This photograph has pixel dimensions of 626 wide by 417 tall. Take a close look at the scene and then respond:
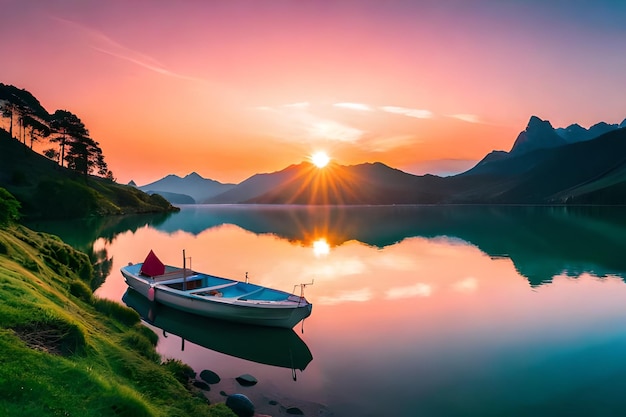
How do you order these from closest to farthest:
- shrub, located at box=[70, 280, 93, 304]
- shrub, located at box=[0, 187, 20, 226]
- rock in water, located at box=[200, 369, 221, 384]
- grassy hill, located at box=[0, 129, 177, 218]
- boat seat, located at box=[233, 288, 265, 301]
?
1. rock in water, located at box=[200, 369, 221, 384]
2. shrub, located at box=[70, 280, 93, 304]
3. boat seat, located at box=[233, 288, 265, 301]
4. shrub, located at box=[0, 187, 20, 226]
5. grassy hill, located at box=[0, 129, 177, 218]

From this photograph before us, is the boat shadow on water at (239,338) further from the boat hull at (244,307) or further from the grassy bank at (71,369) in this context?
the grassy bank at (71,369)

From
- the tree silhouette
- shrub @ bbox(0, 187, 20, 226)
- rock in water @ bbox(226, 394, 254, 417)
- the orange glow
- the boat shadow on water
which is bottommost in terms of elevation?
the boat shadow on water

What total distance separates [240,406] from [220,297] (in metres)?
13.8

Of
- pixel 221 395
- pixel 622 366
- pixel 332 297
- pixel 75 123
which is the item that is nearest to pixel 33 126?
pixel 75 123

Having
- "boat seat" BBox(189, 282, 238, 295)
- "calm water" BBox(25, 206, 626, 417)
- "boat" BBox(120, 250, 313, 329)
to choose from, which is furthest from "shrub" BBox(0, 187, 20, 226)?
"boat seat" BBox(189, 282, 238, 295)

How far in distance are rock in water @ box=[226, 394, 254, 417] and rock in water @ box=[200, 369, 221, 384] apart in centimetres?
335

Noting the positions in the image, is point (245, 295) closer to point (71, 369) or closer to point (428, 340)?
point (428, 340)

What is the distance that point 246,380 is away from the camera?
19.0m

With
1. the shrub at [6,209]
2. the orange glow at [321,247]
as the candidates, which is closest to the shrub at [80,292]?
the shrub at [6,209]

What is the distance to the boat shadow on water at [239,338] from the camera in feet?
74.6

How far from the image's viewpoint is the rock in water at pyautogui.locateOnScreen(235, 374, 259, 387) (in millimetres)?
18859

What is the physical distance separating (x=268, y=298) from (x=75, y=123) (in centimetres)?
15112

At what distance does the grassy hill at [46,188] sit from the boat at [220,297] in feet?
227

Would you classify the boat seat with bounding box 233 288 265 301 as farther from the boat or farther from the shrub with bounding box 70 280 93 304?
the shrub with bounding box 70 280 93 304
